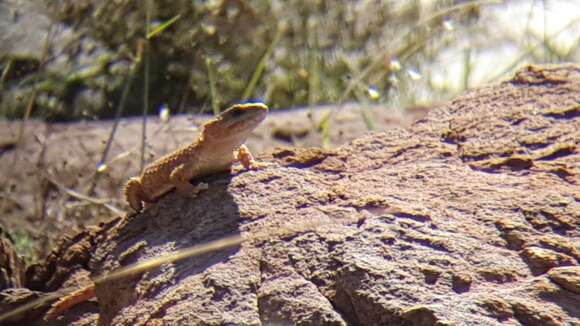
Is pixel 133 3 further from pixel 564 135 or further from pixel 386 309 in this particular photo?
pixel 386 309

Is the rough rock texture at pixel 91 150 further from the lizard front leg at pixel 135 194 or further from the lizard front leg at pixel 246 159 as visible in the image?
the lizard front leg at pixel 246 159

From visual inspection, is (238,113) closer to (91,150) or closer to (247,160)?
(247,160)

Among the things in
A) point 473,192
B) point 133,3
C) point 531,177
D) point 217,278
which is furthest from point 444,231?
point 133,3

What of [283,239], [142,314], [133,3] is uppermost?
[133,3]

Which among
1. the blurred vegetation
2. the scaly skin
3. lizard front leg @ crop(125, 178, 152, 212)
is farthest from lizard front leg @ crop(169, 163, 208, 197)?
the blurred vegetation

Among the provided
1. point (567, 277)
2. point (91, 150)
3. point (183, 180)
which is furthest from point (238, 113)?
point (91, 150)
